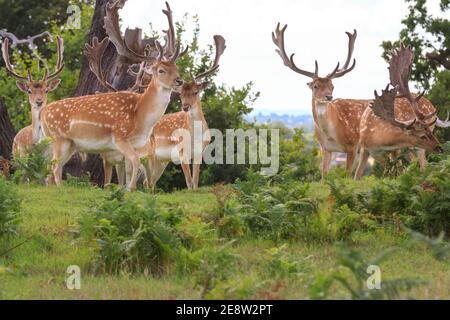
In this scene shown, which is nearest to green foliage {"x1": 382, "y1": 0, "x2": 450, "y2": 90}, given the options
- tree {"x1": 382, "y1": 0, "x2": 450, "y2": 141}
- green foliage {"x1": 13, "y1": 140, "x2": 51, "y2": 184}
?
tree {"x1": 382, "y1": 0, "x2": 450, "y2": 141}

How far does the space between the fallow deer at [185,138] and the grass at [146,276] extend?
196 inches

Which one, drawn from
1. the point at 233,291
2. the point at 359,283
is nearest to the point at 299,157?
the point at 233,291

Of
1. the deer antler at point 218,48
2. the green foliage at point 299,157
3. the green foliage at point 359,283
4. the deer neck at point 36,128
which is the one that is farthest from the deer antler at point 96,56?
the green foliage at point 359,283

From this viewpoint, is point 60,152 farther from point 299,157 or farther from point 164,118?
point 299,157

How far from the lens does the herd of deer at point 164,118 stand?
1266 cm

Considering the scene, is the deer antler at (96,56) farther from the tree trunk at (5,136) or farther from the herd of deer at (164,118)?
the tree trunk at (5,136)

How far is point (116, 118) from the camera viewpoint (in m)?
12.7

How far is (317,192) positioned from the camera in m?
11.9

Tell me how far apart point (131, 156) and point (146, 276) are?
16.1 ft

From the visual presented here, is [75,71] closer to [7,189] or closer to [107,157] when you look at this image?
[107,157]

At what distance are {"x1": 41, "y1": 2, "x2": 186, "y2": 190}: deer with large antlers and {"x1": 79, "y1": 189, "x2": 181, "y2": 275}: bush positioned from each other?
400 centimetres

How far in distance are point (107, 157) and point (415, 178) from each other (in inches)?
219

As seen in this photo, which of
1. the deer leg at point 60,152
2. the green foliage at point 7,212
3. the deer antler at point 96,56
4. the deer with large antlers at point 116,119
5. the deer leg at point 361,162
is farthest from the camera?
the deer antler at point 96,56
